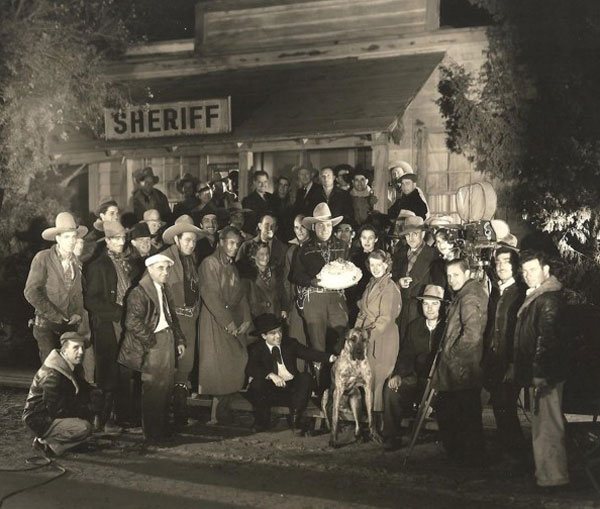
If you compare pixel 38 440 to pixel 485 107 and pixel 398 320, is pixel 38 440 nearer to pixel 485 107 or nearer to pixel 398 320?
pixel 398 320

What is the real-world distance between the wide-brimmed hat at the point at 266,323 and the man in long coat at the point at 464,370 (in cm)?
213

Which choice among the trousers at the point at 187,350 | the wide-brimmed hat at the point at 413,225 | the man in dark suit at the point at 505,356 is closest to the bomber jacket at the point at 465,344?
the man in dark suit at the point at 505,356

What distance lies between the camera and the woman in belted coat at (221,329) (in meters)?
9.71

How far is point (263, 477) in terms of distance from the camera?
7656mm

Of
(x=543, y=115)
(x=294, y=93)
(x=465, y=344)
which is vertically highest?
(x=294, y=93)

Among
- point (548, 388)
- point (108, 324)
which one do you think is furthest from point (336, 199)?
point (548, 388)

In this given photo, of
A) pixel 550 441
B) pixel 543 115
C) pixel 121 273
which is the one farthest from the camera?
pixel 543 115

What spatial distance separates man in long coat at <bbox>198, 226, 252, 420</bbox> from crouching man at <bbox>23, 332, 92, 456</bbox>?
1.62 meters

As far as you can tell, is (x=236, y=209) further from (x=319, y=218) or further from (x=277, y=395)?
(x=277, y=395)

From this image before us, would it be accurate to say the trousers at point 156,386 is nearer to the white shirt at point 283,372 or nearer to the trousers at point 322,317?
the white shirt at point 283,372

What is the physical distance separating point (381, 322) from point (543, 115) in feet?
20.1

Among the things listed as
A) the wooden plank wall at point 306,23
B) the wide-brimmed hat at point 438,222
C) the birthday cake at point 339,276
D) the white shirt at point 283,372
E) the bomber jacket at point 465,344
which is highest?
the wooden plank wall at point 306,23

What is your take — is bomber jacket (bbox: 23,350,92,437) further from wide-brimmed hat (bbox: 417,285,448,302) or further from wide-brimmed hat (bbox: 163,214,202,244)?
wide-brimmed hat (bbox: 417,285,448,302)

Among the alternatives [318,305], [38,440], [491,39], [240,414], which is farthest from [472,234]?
[491,39]
